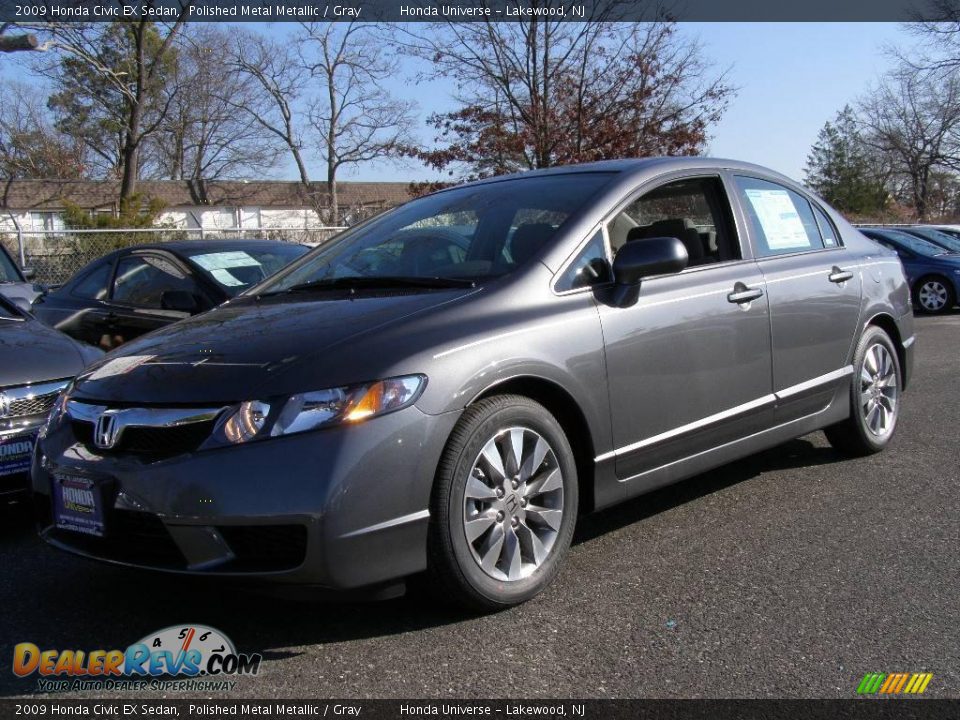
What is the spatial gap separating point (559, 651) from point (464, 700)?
427mm

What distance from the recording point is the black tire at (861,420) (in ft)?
17.2

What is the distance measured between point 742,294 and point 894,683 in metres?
2.03

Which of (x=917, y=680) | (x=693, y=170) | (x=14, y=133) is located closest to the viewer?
(x=917, y=680)

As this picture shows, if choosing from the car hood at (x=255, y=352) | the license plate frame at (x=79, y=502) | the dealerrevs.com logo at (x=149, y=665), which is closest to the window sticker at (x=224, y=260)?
the car hood at (x=255, y=352)

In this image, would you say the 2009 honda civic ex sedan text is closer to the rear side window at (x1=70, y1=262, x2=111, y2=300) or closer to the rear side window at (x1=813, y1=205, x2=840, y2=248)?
the rear side window at (x1=813, y1=205, x2=840, y2=248)

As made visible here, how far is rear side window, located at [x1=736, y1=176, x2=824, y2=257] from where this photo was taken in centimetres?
484

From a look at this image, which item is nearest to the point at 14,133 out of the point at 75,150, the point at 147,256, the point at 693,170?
the point at 75,150

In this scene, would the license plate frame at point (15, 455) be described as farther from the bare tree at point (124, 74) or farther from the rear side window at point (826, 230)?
the bare tree at point (124, 74)

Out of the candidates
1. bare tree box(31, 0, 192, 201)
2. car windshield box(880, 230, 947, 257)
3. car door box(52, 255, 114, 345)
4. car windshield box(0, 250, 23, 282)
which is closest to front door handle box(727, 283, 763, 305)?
car door box(52, 255, 114, 345)

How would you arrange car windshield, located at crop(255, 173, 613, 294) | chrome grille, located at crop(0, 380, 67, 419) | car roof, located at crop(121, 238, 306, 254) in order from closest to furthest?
car windshield, located at crop(255, 173, 613, 294) → chrome grille, located at crop(0, 380, 67, 419) → car roof, located at crop(121, 238, 306, 254)

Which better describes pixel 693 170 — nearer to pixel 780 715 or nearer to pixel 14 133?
pixel 780 715

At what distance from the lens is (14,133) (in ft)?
152

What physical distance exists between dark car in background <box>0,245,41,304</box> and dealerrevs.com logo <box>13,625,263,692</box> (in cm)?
713

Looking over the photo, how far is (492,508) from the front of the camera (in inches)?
131
